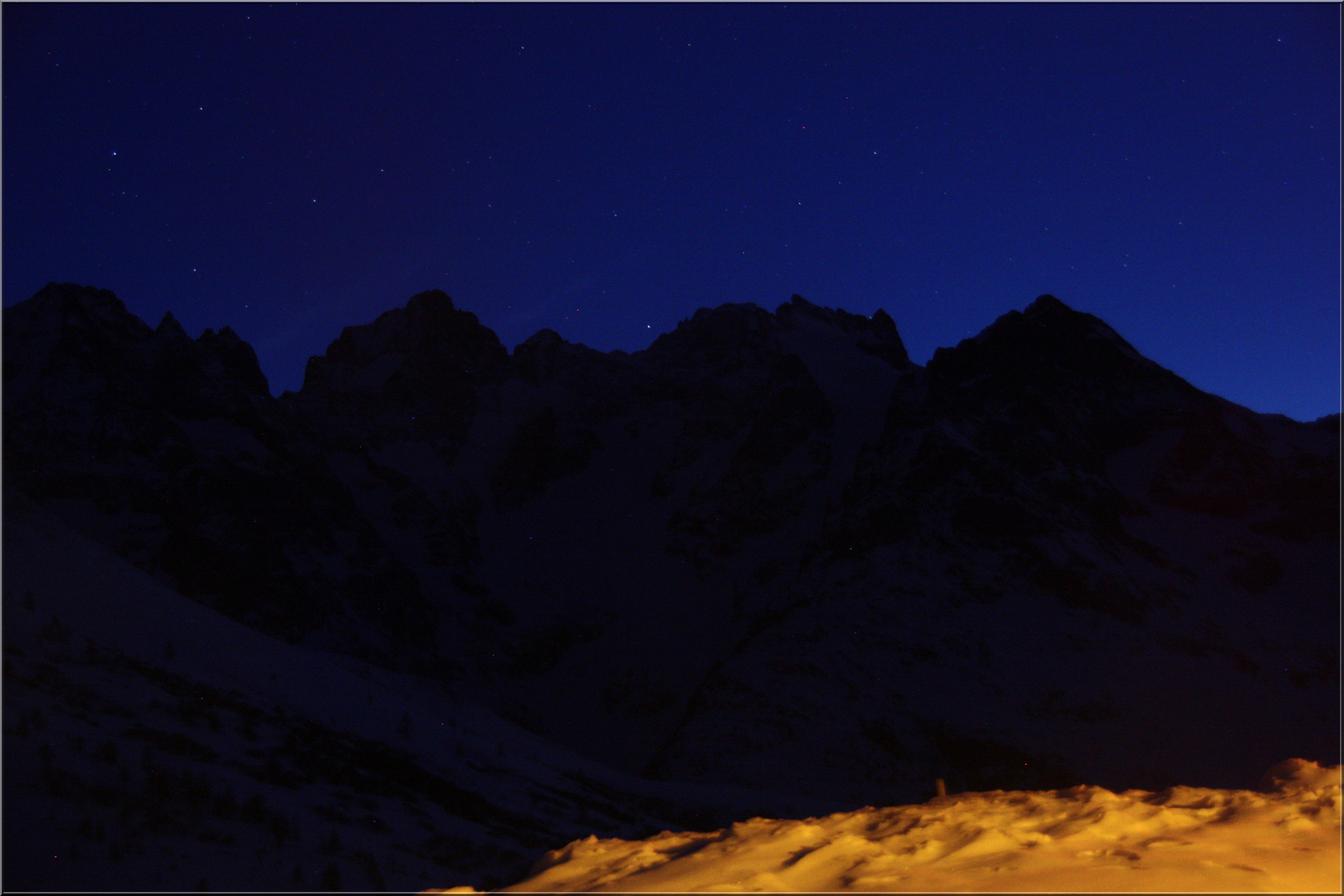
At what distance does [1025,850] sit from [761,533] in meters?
80.4

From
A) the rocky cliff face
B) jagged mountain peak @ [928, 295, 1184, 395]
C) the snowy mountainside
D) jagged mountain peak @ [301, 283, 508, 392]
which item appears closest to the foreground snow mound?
the snowy mountainside

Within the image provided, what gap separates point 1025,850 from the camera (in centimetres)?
549

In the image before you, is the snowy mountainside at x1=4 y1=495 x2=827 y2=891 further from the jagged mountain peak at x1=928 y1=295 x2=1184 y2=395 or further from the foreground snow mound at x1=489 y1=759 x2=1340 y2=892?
the jagged mountain peak at x1=928 y1=295 x2=1184 y2=395

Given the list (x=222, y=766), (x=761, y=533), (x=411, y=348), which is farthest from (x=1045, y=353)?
(x=222, y=766)

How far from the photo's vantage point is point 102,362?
247ft

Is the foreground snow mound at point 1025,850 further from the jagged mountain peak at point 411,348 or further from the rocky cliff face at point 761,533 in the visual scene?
the jagged mountain peak at point 411,348

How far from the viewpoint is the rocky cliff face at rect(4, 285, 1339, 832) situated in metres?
44.0

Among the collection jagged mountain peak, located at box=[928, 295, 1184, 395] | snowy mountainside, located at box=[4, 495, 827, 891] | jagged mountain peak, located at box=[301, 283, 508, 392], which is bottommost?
snowy mountainside, located at box=[4, 495, 827, 891]

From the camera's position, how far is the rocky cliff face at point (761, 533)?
144 feet

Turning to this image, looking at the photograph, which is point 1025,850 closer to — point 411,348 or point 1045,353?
point 1045,353

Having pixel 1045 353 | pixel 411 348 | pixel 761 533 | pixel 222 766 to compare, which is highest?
pixel 411 348

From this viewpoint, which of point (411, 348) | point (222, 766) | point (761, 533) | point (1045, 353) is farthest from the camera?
point (411, 348)

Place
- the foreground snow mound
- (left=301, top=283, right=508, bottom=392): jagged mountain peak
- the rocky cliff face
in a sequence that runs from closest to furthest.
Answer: the foreground snow mound
the rocky cliff face
(left=301, top=283, right=508, bottom=392): jagged mountain peak

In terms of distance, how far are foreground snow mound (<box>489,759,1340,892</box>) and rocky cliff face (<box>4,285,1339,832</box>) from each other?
111 feet
